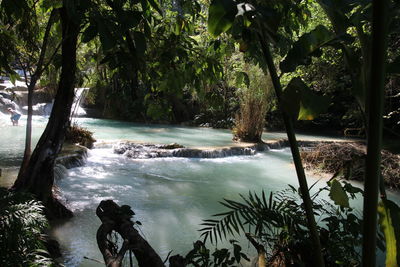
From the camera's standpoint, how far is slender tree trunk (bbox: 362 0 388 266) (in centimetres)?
85

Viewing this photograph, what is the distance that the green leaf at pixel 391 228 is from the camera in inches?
45.3

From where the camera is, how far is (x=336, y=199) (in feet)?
4.67

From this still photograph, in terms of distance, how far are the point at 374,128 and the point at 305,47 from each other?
48 centimetres

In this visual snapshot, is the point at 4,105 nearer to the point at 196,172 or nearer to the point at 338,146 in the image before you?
the point at 196,172

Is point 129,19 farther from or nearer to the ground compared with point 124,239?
farther from the ground

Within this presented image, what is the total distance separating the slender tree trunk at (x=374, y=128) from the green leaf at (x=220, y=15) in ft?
1.16

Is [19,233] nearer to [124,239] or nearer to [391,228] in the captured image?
→ [124,239]

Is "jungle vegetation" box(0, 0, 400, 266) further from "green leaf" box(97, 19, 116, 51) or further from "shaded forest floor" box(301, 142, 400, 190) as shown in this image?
"shaded forest floor" box(301, 142, 400, 190)

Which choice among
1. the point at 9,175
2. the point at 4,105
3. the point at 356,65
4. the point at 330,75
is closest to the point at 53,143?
the point at 9,175

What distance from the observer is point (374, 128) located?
2.95 ft

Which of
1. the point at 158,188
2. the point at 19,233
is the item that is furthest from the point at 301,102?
the point at 158,188

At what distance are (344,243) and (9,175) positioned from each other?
17.4 feet

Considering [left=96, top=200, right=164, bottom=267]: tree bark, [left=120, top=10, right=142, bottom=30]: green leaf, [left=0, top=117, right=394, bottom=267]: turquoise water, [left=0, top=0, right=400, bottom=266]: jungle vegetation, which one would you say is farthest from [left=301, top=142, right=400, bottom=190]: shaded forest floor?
[left=120, top=10, right=142, bottom=30]: green leaf

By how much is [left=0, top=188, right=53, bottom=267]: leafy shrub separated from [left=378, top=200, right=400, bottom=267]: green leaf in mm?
1690
